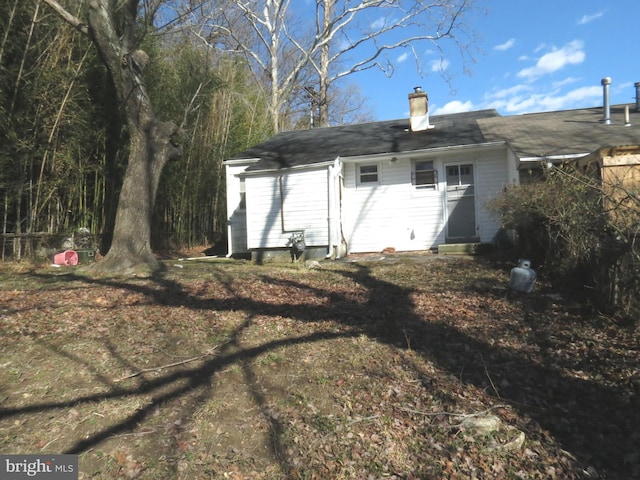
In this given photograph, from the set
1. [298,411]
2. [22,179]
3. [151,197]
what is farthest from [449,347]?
[22,179]

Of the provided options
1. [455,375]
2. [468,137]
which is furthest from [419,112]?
[455,375]

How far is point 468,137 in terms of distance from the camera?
1195 cm

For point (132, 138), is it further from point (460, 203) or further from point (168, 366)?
point (460, 203)

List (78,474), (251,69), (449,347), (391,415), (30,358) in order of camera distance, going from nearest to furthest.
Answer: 1. (78,474)
2. (391,415)
3. (30,358)
4. (449,347)
5. (251,69)

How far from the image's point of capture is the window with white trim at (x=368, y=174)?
12562 millimetres

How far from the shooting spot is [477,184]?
38.8 feet

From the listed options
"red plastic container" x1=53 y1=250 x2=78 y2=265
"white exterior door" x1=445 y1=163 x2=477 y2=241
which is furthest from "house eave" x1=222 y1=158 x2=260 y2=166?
"white exterior door" x1=445 y1=163 x2=477 y2=241

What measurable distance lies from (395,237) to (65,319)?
8.70m

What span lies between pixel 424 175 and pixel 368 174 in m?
1.51

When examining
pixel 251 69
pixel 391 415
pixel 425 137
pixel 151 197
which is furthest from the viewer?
pixel 251 69

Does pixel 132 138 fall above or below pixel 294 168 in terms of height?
above

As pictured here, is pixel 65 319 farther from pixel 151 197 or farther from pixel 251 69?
Answer: pixel 251 69

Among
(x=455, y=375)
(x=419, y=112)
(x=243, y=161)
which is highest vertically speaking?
(x=419, y=112)

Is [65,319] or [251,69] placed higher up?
[251,69]
